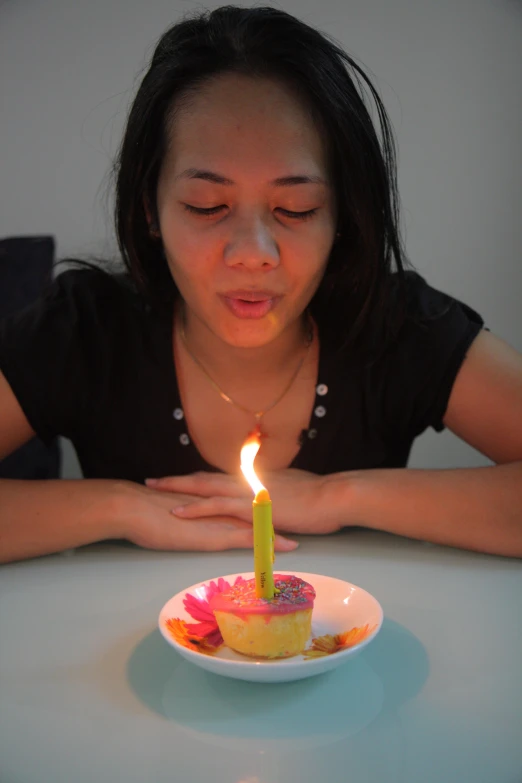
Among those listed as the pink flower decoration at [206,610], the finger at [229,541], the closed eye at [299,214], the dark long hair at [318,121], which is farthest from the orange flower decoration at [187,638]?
→ the dark long hair at [318,121]

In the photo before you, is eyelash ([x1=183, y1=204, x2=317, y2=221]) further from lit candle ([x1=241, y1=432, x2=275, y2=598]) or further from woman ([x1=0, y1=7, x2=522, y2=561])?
lit candle ([x1=241, y1=432, x2=275, y2=598])

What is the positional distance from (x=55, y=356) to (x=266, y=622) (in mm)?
796

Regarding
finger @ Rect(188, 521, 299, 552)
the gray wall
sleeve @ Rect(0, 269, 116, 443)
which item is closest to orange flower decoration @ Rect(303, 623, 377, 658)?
finger @ Rect(188, 521, 299, 552)

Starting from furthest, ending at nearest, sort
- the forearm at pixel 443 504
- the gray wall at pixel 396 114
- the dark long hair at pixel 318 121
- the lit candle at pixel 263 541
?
the gray wall at pixel 396 114 < the dark long hair at pixel 318 121 < the forearm at pixel 443 504 < the lit candle at pixel 263 541

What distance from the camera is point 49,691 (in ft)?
2.40

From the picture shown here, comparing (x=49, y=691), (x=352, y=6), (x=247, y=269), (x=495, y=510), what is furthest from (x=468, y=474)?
(x=352, y=6)

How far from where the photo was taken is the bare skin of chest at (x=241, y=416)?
1.40 m

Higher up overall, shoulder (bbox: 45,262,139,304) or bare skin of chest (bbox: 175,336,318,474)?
shoulder (bbox: 45,262,139,304)

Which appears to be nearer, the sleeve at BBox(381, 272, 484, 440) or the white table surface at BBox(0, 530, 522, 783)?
the white table surface at BBox(0, 530, 522, 783)

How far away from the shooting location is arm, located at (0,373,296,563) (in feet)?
3.63

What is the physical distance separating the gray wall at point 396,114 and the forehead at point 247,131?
4.16 feet

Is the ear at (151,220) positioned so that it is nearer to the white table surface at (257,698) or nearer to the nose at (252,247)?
the nose at (252,247)

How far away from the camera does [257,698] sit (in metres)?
0.70

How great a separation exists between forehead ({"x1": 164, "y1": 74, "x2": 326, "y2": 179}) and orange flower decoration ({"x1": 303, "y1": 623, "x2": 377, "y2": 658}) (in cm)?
66
